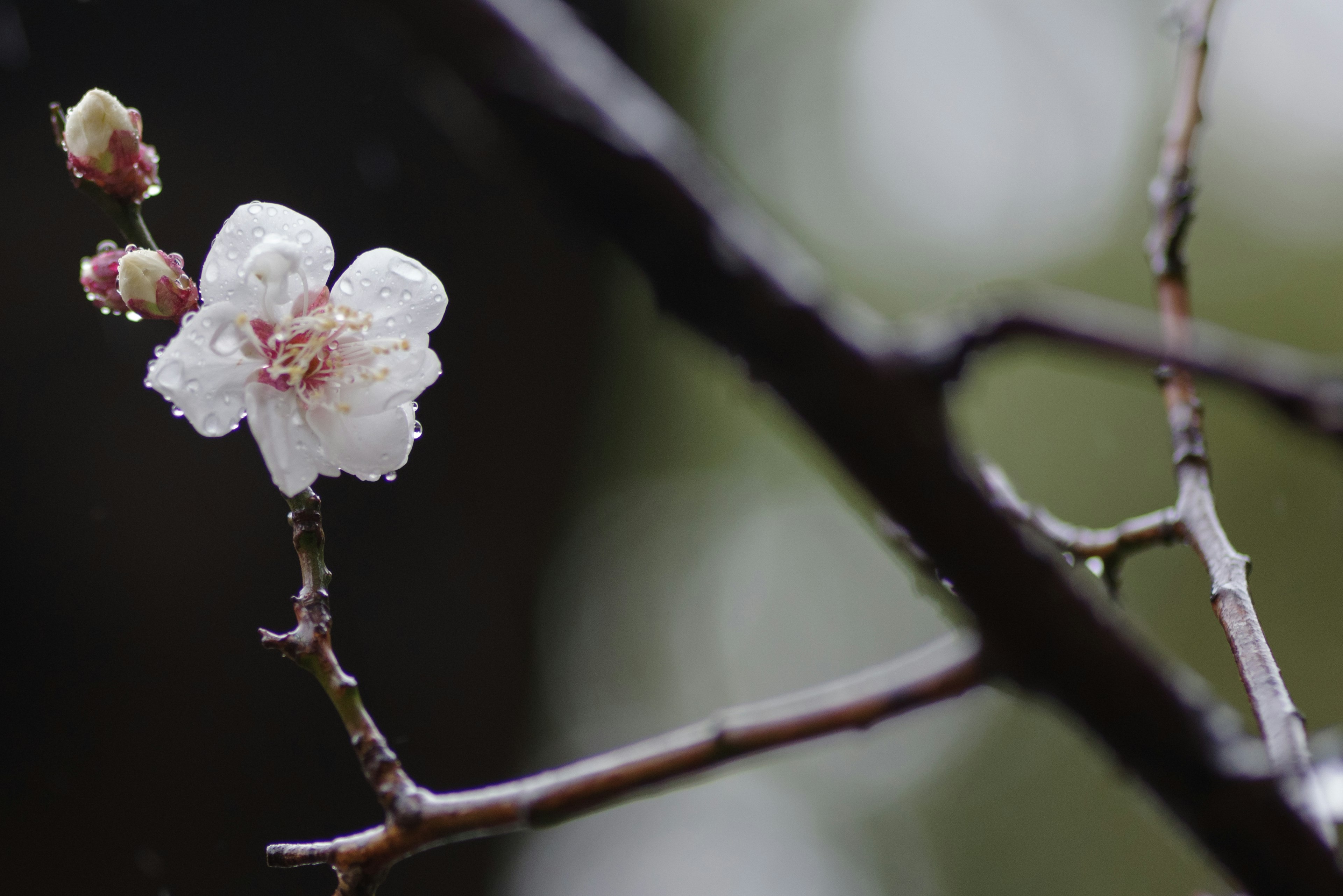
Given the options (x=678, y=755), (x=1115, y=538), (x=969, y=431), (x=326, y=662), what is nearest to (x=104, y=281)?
(x=326, y=662)

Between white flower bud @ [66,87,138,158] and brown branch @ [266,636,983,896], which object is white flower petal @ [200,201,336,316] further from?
brown branch @ [266,636,983,896]

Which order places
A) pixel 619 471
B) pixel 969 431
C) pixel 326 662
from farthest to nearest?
pixel 619 471 → pixel 969 431 → pixel 326 662

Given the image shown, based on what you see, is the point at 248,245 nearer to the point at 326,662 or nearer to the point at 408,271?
the point at 408,271

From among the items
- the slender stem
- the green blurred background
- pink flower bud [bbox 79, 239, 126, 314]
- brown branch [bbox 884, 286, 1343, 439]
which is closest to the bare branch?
brown branch [bbox 884, 286, 1343, 439]

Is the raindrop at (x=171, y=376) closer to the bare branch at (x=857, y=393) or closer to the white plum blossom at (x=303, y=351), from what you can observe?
the white plum blossom at (x=303, y=351)

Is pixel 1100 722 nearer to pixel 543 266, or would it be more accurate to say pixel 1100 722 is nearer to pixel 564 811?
pixel 564 811

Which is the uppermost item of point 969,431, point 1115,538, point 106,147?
point 106,147

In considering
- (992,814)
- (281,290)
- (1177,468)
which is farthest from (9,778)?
(992,814)
